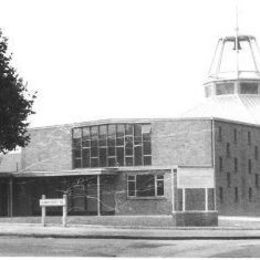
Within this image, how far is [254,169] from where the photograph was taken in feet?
201

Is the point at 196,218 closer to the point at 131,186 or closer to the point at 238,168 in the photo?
the point at 131,186

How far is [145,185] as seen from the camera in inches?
2112

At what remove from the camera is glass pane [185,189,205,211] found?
169 feet

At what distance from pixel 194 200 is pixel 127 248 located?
3091 cm

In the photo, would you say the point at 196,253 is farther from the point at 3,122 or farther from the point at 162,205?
the point at 162,205

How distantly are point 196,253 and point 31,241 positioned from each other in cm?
738

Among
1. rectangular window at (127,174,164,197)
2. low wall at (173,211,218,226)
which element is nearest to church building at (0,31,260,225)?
rectangular window at (127,174,164,197)

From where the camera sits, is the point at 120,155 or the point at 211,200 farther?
the point at 120,155

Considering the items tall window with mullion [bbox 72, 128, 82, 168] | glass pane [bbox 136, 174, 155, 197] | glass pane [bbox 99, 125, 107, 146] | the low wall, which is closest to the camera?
the low wall

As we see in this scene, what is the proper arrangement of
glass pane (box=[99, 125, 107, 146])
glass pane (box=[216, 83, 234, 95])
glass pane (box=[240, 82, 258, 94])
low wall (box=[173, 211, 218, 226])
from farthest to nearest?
glass pane (box=[216, 83, 234, 95]) < glass pane (box=[240, 82, 258, 94]) < glass pane (box=[99, 125, 107, 146]) < low wall (box=[173, 211, 218, 226])

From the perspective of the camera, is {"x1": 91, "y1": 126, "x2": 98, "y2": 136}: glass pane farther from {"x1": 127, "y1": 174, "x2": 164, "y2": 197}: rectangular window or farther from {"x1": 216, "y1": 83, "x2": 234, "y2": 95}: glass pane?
{"x1": 216, "y1": 83, "x2": 234, "y2": 95}: glass pane

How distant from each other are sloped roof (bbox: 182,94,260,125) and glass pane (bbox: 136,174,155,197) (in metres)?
19.5

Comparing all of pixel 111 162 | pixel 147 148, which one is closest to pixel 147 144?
pixel 147 148

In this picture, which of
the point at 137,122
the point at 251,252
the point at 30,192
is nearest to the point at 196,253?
the point at 251,252
